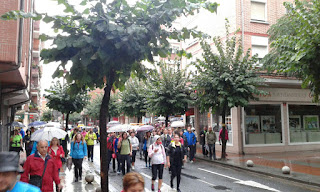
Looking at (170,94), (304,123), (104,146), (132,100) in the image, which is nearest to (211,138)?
(170,94)

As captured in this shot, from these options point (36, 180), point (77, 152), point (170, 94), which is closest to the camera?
point (36, 180)

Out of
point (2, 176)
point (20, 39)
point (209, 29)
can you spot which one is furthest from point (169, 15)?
point (209, 29)

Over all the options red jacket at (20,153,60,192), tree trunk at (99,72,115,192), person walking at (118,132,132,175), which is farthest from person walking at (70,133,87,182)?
tree trunk at (99,72,115,192)

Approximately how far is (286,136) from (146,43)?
59.1ft

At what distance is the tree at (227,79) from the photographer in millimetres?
14039

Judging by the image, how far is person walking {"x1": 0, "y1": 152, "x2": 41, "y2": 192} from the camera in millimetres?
2506

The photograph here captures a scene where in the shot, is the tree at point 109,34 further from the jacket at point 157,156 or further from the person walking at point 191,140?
the person walking at point 191,140

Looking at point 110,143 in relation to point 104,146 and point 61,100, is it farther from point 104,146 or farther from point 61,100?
point 104,146

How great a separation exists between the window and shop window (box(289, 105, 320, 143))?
6962 millimetres

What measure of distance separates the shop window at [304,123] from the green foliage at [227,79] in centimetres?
719

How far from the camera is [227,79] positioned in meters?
13.9

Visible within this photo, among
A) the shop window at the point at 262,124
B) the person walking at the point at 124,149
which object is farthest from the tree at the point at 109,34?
the shop window at the point at 262,124

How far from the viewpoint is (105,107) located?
4957 millimetres

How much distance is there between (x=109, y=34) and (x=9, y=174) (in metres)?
2.32
